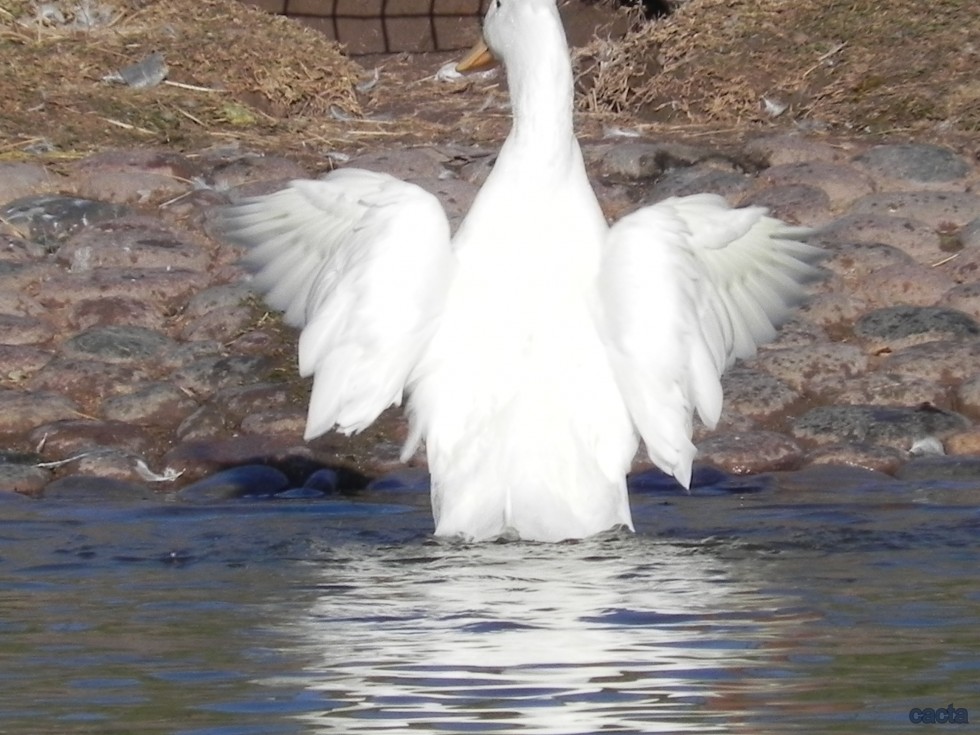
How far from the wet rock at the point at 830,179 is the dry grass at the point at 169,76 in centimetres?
229

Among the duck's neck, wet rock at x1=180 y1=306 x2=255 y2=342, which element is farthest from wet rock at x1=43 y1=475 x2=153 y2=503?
the duck's neck

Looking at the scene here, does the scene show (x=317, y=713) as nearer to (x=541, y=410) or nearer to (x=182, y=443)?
(x=541, y=410)

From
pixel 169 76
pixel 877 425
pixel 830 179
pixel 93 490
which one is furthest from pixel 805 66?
pixel 93 490

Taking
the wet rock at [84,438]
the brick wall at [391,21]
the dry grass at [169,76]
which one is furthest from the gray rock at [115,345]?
the brick wall at [391,21]

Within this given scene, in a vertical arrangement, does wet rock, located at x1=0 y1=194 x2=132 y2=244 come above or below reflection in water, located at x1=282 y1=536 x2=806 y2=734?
above

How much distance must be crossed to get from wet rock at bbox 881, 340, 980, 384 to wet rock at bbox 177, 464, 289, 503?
2294mm

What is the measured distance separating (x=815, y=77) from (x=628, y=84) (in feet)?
3.20

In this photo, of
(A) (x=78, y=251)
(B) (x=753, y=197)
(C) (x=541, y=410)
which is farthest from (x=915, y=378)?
(A) (x=78, y=251)

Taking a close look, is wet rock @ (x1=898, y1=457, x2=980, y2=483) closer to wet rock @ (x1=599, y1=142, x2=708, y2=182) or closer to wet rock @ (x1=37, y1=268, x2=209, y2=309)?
wet rock @ (x1=599, y1=142, x2=708, y2=182)

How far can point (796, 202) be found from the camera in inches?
333

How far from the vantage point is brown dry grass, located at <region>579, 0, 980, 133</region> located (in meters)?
9.57

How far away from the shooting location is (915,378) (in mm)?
7172

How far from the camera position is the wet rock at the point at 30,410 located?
22.8 ft

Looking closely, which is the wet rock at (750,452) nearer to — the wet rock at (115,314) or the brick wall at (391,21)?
the wet rock at (115,314)
